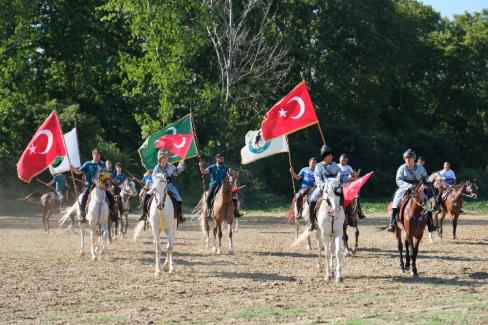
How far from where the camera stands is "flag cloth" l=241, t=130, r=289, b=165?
26203 millimetres

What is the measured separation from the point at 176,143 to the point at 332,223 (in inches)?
268

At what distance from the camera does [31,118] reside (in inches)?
1841

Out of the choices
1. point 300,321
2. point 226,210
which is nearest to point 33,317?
point 300,321

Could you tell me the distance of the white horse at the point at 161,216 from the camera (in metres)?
18.4

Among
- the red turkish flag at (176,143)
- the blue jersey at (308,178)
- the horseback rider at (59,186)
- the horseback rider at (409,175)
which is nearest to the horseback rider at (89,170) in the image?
the red turkish flag at (176,143)

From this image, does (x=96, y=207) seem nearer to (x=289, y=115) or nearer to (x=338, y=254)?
(x=289, y=115)

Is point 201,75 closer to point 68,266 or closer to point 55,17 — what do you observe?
point 55,17

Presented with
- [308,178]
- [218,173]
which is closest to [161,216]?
[218,173]

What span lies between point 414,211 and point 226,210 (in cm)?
647

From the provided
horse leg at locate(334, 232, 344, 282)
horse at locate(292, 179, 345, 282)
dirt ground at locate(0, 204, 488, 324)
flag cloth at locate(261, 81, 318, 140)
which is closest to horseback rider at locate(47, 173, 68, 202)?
dirt ground at locate(0, 204, 488, 324)

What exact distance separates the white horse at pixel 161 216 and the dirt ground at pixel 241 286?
460mm

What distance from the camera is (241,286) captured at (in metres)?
16.5

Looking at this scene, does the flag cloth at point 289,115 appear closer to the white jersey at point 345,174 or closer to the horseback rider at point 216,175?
the white jersey at point 345,174

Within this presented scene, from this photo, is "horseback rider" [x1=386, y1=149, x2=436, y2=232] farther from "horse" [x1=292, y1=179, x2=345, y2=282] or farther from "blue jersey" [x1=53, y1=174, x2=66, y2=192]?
"blue jersey" [x1=53, y1=174, x2=66, y2=192]
